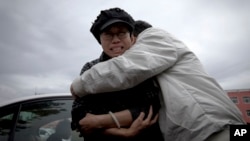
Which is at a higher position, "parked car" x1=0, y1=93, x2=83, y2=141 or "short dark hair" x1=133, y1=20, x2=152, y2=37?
"short dark hair" x1=133, y1=20, x2=152, y2=37

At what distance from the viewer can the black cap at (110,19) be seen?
139 cm

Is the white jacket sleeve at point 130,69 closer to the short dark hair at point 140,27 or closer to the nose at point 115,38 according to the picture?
the nose at point 115,38

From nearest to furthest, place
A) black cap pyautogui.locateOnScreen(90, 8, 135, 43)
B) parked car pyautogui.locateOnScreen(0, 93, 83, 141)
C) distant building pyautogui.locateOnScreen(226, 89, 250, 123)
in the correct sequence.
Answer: black cap pyautogui.locateOnScreen(90, 8, 135, 43)
parked car pyautogui.locateOnScreen(0, 93, 83, 141)
distant building pyautogui.locateOnScreen(226, 89, 250, 123)

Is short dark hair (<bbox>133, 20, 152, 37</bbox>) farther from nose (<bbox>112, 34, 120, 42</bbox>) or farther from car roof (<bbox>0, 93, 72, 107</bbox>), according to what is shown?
car roof (<bbox>0, 93, 72, 107</bbox>)

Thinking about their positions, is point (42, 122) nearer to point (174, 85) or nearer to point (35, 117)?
point (35, 117)

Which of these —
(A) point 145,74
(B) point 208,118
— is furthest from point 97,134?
(B) point 208,118

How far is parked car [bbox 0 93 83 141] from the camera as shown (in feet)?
7.35

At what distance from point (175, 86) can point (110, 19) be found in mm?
585

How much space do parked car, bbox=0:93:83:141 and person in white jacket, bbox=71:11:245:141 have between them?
128 cm

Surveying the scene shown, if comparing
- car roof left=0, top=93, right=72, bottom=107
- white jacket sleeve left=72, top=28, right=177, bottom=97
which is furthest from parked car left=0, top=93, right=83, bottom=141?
white jacket sleeve left=72, top=28, right=177, bottom=97

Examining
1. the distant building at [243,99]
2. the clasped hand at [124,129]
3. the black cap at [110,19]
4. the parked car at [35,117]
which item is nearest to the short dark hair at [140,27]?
the black cap at [110,19]

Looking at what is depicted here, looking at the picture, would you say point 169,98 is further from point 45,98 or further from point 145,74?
point 45,98

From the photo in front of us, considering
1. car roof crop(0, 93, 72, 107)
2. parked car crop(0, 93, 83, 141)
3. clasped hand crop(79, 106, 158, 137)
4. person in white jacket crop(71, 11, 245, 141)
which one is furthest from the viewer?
car roof crop(0, 93, 72, 107)

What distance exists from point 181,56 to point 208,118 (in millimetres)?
419
